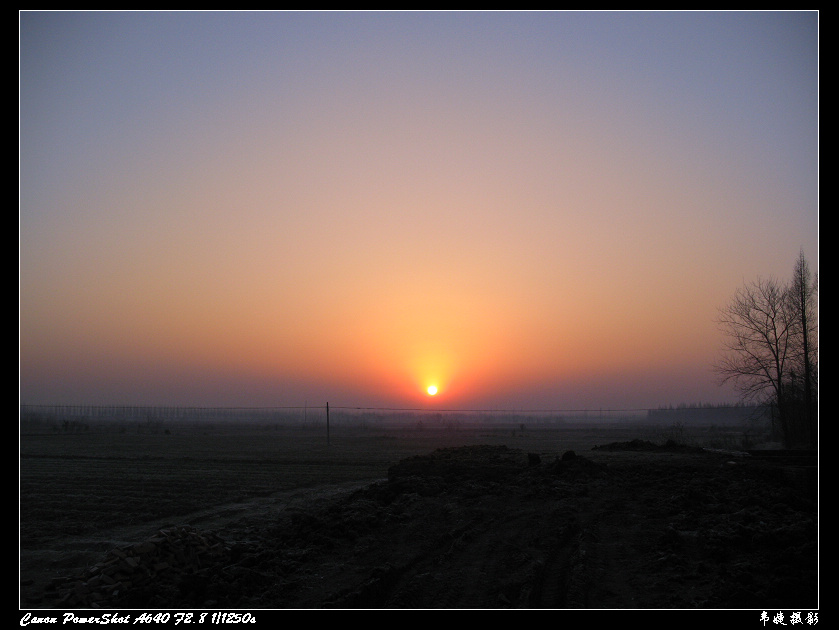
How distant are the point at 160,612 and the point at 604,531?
27.6ft

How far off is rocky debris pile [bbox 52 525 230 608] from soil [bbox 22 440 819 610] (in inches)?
0.8

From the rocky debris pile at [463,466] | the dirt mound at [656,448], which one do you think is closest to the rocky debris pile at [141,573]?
the rocky debris pile at [463,466]

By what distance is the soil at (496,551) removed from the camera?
7.91 m

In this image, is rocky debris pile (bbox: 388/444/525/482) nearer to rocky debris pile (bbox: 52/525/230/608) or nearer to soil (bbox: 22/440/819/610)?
soil (bbox: 22/440/819/610)

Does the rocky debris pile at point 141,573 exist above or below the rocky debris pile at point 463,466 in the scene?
above

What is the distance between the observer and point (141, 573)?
8438mm

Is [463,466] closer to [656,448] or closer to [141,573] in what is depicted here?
[656,448]

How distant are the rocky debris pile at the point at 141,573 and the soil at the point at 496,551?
0.8 inches

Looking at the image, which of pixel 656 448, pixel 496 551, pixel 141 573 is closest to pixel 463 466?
pixel 496 551

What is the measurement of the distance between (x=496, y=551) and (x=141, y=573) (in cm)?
586

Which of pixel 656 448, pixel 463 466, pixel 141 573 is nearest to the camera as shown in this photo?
pixel 141 573

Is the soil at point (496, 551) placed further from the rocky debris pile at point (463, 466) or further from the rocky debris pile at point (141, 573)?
the rocky debris pile at point (463, 466)

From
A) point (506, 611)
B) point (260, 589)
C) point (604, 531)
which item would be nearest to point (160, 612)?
point (260, 589)
